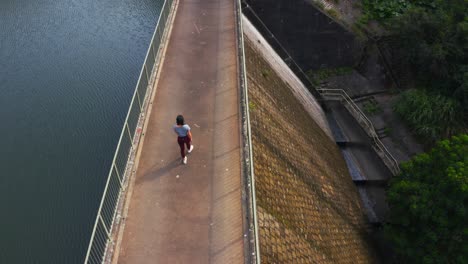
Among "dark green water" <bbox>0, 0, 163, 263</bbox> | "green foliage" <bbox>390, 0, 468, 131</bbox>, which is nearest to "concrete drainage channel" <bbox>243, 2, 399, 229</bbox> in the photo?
"green foliage" <bbox>390, 0, 468, 131</bbox>

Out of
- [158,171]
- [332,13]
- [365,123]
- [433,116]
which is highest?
[332,13]

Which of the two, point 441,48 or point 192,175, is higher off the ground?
point 441,48

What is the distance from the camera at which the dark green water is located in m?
15.0

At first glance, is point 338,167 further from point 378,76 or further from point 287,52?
point 287,52

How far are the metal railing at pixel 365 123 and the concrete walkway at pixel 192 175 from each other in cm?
926

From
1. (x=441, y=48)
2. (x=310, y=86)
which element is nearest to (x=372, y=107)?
(x=310, y=86)

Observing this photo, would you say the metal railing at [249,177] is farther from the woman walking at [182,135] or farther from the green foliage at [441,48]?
the green foliage at [441,48]

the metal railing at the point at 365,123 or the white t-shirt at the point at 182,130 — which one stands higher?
the metal railing at the point at 365,123

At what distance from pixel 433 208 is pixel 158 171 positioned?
876cm

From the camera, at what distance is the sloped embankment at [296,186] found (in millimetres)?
9562

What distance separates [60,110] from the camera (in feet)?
66.0

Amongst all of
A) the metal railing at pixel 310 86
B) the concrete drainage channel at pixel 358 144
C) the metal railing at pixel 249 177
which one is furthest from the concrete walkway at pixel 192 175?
the concrete drainage channel at pixel 358 144

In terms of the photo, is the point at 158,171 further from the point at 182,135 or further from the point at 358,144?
the point at 358,144

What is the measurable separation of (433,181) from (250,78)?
7413 millimetres
